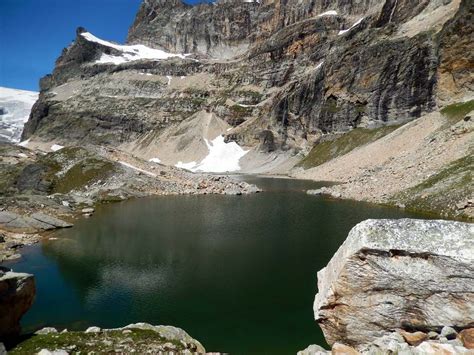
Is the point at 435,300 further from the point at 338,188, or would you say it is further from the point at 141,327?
the point at 338,188

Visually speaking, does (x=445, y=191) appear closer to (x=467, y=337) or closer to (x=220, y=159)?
(x=467, y=337)

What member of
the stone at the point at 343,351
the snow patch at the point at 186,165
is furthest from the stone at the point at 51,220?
the snow patch at the point at 186,165

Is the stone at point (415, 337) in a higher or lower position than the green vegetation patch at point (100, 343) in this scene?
higher

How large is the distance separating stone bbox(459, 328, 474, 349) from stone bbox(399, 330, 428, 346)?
1084 mm

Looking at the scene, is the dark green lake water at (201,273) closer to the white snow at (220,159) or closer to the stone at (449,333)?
the stone at (449,333)

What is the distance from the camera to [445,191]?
44.5 metres

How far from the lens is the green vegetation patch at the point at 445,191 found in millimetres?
41156

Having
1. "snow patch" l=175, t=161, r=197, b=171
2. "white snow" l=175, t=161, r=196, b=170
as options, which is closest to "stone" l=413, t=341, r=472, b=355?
"snow patch" l=175, t=161, r=197, b=171

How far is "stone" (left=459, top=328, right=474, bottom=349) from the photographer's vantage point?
11.1 m

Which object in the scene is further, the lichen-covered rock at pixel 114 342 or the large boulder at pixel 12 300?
the large boulder at pixel 12 300

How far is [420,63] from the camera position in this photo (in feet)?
370

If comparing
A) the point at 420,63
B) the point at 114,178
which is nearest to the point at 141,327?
the point at 114,178

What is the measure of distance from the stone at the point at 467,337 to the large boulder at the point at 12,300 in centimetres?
1734

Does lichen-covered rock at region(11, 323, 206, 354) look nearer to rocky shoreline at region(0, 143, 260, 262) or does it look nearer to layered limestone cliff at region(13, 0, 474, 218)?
layered limestone cliff at region(13, 0, 474, 218)
